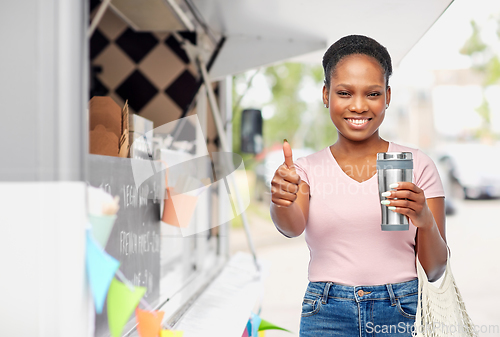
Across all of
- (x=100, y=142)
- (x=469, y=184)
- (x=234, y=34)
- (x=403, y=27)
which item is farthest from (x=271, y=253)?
(x=469, y=184)

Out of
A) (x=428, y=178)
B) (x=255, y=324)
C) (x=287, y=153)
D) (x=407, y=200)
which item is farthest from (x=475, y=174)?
(x=287, y=153)

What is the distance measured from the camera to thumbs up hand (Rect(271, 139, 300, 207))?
3.61 feet

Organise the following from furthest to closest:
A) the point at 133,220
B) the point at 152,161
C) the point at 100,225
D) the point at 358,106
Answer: the point at 152,161
the point at 133,220
the point at 358,106
the point at 100,225

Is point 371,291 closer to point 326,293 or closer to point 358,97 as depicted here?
point 326,293

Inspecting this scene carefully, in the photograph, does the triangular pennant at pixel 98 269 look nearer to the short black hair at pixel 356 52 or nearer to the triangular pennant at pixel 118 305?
the triangular pennant at pixel 118 305

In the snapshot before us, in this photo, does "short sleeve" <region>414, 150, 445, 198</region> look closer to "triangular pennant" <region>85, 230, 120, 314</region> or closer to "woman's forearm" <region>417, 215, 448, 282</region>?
"woman's forearm" <region>417, 215, 448, 282</region>

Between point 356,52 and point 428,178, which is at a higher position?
point 356,52

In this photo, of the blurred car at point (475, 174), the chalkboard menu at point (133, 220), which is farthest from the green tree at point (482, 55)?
the chalkboard menu at point (133, 220)

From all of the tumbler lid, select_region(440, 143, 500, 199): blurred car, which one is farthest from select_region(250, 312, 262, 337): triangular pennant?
select_region(440, 143, 500, 199): blurred car

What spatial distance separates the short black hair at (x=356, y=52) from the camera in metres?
1.29

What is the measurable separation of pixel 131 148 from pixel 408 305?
108 centimetres

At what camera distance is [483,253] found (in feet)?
25.6

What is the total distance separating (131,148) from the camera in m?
1.72

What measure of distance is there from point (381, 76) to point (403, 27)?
1200 mm
